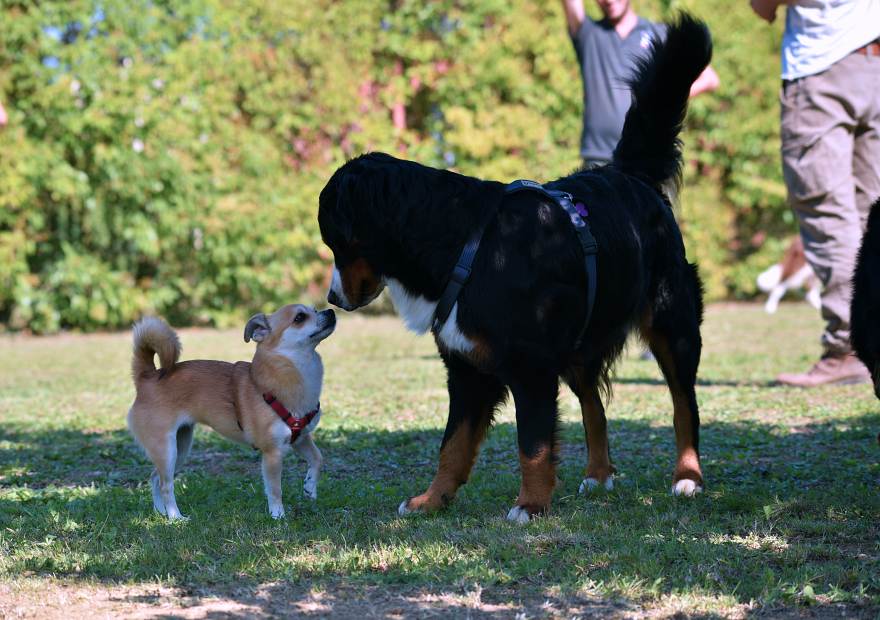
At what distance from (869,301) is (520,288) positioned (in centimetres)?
133

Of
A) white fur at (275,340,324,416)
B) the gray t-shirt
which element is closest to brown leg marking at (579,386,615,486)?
white fur at (275,340,324,416)

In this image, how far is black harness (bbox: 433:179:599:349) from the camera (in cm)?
392

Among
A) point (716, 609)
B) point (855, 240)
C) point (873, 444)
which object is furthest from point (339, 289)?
point (855, 240)

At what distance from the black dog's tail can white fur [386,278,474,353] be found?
4.56ft

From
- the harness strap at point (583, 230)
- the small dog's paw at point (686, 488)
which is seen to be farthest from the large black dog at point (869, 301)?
the harness strap at point (583, 230)

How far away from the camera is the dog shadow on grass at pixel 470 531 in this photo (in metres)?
3.17

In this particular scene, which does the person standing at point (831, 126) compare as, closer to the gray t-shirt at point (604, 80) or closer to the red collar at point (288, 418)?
the gray t-shirt at point (604, 80)

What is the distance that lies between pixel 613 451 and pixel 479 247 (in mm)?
2015

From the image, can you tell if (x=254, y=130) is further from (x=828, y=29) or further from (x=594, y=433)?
(x=594, y=433)

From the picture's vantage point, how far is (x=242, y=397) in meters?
4.47

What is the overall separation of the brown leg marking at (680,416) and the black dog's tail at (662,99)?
2.57 ft

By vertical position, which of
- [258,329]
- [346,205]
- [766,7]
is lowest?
[258,329]

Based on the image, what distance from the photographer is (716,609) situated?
296 cm

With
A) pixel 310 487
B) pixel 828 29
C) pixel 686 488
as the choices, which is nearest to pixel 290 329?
pixel 310 487
